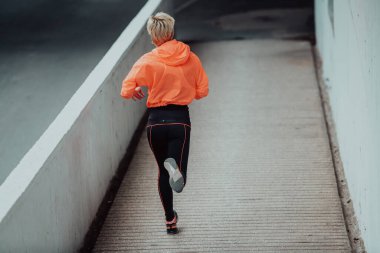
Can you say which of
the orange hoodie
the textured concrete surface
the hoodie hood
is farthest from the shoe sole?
the textured concrete surface

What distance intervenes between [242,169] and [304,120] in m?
1.62

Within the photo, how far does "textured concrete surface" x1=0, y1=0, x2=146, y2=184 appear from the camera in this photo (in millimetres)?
9188

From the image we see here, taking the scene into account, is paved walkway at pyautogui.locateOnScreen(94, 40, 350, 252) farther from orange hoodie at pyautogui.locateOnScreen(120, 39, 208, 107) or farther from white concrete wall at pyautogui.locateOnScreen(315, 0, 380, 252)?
orange hoodie at pyautogui.locateOnScreen(120, 39, 208, 107)

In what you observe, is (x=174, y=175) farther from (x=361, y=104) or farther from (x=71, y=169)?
(x=361, y=104)

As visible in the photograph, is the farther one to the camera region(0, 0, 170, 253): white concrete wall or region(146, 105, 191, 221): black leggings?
region(146, 105, 191, 221): black leggings

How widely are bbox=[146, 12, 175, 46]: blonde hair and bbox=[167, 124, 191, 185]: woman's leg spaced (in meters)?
0.63

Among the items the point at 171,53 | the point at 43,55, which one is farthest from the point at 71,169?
the point at 43,55

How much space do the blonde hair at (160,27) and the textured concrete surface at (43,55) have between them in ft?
12.8

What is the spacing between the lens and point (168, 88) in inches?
185

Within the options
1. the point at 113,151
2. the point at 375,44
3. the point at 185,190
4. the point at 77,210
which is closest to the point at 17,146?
the point at 113,151

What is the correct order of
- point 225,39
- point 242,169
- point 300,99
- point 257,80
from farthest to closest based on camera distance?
point 225,39 → point 257,80 → point 300,99 → point 242,169

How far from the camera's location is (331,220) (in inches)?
211

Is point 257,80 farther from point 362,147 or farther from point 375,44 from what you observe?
point 375,44

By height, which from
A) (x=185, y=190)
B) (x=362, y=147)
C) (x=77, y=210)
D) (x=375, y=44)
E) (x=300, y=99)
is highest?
(x=375, y=44)
